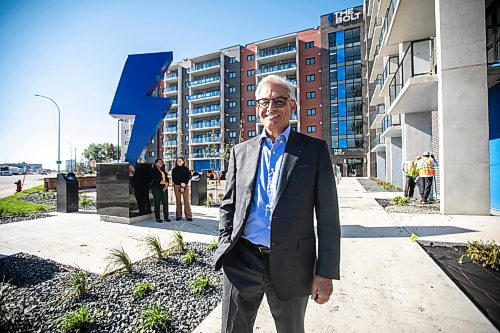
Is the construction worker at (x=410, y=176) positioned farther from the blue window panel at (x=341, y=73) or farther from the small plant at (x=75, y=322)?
the blue window panel at (x=341, y=73)

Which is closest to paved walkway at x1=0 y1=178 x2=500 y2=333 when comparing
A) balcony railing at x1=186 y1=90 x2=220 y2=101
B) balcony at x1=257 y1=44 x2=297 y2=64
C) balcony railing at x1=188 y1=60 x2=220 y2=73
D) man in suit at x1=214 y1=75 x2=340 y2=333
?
man in suit at x1=214 y1=75 x2=340 y2=333

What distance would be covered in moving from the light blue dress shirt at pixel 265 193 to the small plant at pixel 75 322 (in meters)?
1.95

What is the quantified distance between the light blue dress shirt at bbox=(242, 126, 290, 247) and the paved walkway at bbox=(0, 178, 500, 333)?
A: 1236 millimetres

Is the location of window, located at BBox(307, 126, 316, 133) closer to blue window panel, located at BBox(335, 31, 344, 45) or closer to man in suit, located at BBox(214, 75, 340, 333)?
blue window panel, located at BBox(335, 31, 344, 45)

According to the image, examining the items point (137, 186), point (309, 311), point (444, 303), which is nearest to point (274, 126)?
point (309, 311)

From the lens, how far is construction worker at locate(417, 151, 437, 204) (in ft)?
30.6

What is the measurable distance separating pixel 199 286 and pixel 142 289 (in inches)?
27.0

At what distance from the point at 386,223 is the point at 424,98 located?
6737mm

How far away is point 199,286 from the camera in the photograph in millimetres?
3113

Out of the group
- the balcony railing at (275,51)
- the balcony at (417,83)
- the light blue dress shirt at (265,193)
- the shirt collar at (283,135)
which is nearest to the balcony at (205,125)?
the balcony railing at (275,51)

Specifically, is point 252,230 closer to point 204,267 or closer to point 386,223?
point 204,267

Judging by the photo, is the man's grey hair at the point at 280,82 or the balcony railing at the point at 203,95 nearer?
the man's grey hair at the point at 280,82

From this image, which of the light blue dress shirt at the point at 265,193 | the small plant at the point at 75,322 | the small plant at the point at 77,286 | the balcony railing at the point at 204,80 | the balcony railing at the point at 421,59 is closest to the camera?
the light blue dress shirt at the point at 265,193

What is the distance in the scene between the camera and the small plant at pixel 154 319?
2342 millimetres
